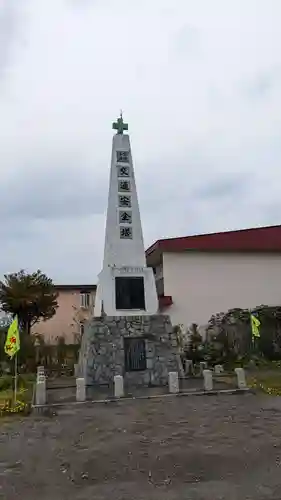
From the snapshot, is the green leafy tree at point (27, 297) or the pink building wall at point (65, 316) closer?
the green leafy tree at point (27, 297)

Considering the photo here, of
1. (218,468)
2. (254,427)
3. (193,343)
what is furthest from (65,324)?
(218,468)

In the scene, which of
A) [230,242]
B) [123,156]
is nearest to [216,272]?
[230,242]

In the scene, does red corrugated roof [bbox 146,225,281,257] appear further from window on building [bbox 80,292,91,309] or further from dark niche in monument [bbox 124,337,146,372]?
dark niche in monument [bbox 124,337,146,372]

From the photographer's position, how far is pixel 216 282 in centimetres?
2723

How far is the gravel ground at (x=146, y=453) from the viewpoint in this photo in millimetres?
6059

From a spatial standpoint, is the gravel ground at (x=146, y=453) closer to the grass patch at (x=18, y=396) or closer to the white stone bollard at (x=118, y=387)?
the grass patch at (x=18, y=396)

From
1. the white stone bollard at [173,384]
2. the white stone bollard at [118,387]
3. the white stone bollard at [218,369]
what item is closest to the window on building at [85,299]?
the white stone bollard at [218,369]

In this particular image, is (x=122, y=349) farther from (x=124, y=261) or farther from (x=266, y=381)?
(x=266, y=381)

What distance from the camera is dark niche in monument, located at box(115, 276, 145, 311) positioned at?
17453mm

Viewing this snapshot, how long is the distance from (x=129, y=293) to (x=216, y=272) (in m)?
11.0

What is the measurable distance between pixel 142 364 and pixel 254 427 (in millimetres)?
7818

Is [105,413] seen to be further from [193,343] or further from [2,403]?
[193,343]

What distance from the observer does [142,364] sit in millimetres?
17062

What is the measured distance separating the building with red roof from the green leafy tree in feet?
22.7
